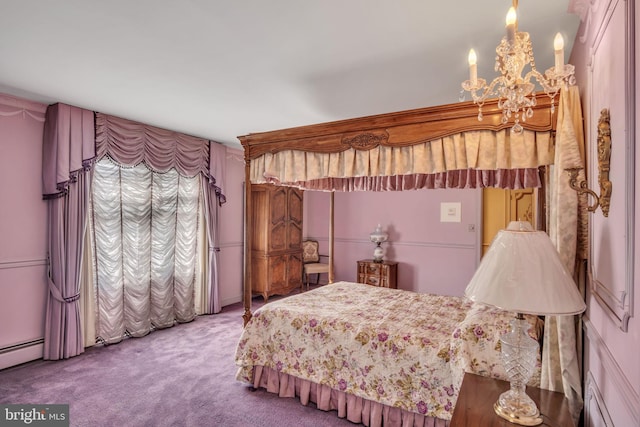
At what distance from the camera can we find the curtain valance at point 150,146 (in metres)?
3.55

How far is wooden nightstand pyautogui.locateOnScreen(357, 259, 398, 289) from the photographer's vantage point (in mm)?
5129

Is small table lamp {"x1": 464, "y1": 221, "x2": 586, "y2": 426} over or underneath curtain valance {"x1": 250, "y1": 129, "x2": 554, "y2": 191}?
underneath

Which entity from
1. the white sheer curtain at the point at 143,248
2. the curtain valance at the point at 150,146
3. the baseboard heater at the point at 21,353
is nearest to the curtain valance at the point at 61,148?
the curtain valance at the point at 150,146

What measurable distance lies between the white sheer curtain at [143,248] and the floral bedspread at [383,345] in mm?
1823

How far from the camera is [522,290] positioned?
46.7 inches

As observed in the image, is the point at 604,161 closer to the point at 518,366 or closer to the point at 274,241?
the point at 518,366

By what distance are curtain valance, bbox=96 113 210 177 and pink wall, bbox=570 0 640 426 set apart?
400cm

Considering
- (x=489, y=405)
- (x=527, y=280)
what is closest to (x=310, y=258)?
(x=489, y=405)

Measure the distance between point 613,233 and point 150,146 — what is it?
4.18 metres

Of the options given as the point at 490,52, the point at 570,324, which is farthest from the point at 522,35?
the point at 570,324

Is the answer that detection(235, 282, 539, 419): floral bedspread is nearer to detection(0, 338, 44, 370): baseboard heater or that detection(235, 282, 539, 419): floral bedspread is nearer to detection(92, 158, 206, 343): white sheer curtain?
detection(92, 158, 206, 343): white sheer curtain

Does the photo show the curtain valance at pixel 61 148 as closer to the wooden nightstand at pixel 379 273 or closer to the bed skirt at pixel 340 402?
the bed skirt at pixel 340 402

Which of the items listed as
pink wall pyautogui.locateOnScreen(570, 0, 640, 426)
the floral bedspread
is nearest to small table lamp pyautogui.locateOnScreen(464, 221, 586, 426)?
pink wall pyautogui.locateOnScreen(570, 0, 640, 426)

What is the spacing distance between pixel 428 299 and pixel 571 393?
5.37ft
